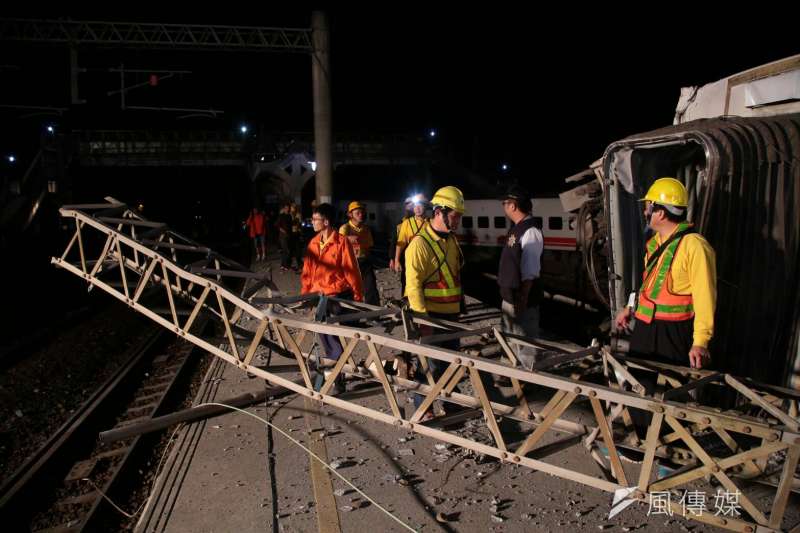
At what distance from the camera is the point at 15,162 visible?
29062 mm

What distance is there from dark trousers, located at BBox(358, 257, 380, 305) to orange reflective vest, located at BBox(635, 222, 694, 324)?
463 cm

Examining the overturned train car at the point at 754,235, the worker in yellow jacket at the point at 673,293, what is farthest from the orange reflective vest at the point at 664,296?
the overturned train car at the point at 754,235

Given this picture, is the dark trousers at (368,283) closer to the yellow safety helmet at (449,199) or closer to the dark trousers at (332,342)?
the dark trousers at (332,342)

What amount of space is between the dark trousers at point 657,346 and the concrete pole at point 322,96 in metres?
13.1

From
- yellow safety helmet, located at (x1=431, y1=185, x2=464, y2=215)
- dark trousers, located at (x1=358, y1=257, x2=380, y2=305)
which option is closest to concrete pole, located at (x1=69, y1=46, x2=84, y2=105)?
dark trousers, located at (x1=358, y1=257, x2=380, y2=305)

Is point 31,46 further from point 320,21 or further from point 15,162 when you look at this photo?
point 15,162

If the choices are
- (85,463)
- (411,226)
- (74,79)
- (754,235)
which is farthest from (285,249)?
(754,235)

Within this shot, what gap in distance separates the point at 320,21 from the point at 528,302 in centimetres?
1361

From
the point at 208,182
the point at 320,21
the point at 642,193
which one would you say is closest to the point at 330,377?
the point at 642,193

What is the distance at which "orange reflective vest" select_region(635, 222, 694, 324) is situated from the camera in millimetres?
3758

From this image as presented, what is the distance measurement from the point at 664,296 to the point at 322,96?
14362mm

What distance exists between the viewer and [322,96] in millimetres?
16562

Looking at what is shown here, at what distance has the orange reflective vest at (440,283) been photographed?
4.87m

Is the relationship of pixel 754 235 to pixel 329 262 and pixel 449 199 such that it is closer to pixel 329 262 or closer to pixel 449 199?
pixel 449 199
